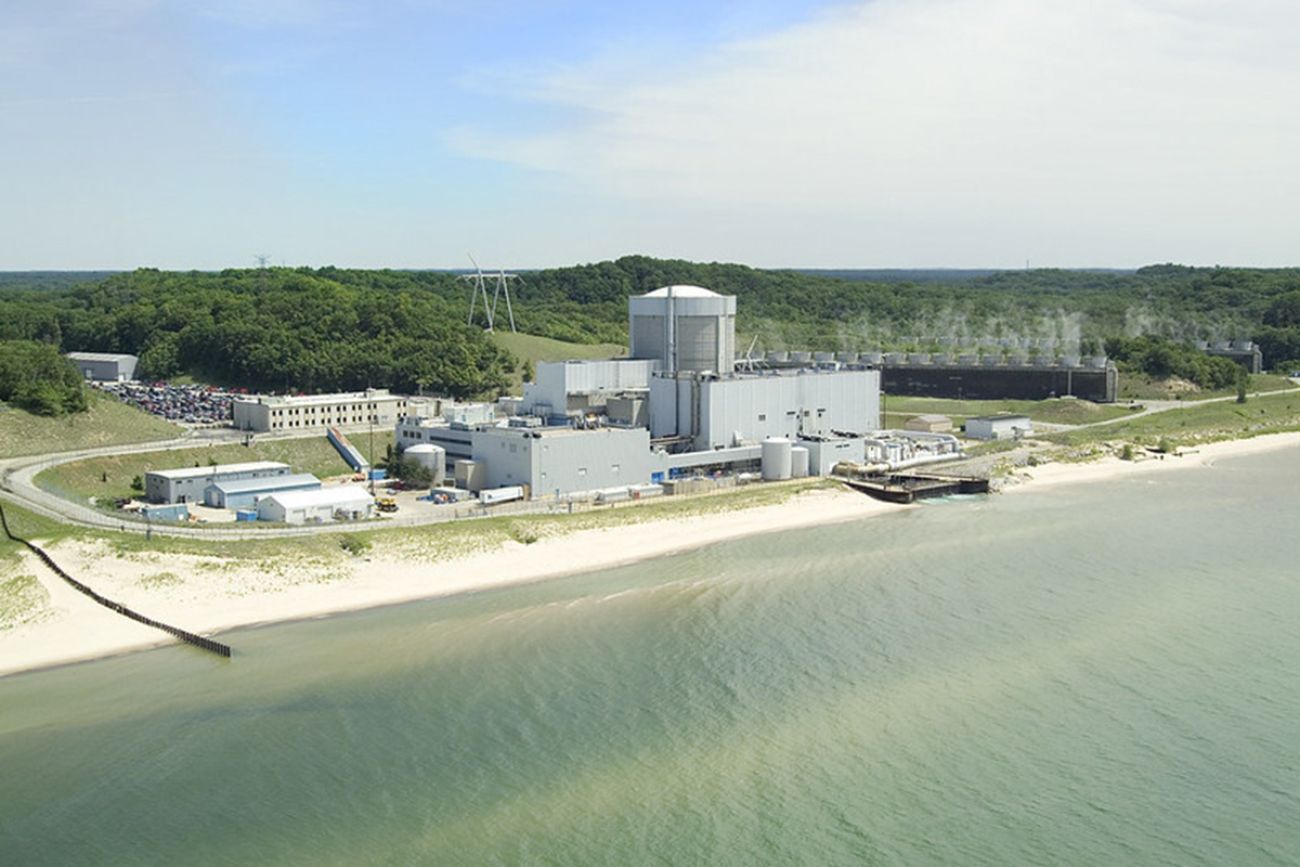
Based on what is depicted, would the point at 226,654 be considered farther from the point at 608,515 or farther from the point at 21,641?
the point at 608,515

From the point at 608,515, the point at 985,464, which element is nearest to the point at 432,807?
the point at 608,515

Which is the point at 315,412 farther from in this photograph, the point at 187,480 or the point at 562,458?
the point at 562,458

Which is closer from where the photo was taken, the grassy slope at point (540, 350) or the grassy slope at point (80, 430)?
the grassy slope at point (80, 430)

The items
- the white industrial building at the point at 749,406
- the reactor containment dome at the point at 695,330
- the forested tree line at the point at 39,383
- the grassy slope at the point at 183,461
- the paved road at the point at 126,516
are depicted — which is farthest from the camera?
the reactor containment dome at the point at 695,330

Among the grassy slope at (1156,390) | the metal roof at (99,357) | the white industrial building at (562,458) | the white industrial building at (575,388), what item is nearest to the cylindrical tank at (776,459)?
the white industrial building at (562,458)

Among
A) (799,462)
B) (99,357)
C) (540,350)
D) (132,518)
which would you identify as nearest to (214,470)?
(132,518)

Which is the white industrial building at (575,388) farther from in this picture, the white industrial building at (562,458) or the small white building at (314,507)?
the small white building at (314,507)

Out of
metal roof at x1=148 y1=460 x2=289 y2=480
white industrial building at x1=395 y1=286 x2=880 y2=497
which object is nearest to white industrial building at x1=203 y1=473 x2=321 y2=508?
metal roof at x1=148 y1=460 x2=289 y2=480
